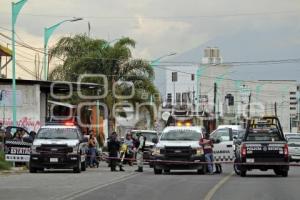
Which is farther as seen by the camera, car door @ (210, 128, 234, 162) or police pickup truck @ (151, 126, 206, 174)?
car door @ (210, 128, 234, 162)

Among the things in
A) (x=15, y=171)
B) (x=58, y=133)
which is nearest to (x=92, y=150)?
(x=58, y=133)

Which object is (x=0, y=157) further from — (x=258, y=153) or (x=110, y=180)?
(x=258, y=153)

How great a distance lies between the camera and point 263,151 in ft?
89.9

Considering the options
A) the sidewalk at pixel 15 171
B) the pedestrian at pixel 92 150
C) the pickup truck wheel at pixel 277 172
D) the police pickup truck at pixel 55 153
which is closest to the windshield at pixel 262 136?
the pickup truck wheel at pixel 277 172

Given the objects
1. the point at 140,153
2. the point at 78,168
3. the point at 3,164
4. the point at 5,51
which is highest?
the point at 5,51

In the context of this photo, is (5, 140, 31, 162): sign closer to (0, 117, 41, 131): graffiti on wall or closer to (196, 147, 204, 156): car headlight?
(196, 147, 204, 156): car headlight

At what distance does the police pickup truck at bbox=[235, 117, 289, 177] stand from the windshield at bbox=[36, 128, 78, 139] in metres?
7.00

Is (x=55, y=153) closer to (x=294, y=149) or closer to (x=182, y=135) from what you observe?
(x=182, y=135)

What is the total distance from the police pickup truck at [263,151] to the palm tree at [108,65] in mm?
25799

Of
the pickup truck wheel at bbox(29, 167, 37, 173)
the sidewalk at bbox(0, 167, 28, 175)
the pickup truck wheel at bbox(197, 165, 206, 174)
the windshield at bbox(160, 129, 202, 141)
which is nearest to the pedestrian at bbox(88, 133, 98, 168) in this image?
the sidewalk at bbox(0, 167, 28, 175)

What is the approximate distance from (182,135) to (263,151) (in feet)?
13.3

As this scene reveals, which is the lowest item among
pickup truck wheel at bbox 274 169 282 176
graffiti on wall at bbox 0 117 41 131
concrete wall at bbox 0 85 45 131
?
pickup truck wheel at bbox 274 169 282 176

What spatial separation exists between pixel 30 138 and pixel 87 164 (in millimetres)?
4236

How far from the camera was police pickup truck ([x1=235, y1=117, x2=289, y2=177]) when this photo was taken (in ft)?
89.7
